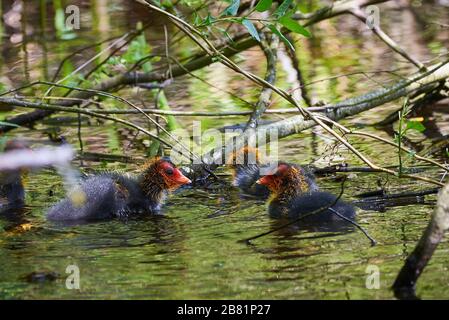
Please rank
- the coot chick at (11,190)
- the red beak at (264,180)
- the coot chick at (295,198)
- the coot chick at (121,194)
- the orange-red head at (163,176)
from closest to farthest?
the coot chick at (295,198), the coot chick at (121,194), the red beak at (264,180), the coot chick at (11,190), the orange-red head at (163,176)

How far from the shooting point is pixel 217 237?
555cm

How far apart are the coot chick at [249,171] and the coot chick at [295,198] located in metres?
0.22

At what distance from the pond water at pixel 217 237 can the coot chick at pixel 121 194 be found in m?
0.12

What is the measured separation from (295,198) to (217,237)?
0.93 meters

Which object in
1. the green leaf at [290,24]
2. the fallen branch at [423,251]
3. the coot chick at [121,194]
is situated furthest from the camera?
the coot chick at [121,194]

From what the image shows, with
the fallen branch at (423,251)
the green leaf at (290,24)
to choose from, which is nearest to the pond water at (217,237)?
the fallen branch at (423,251)

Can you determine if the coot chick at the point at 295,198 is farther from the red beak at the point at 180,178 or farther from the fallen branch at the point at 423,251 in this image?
the fallen branch at the point at 423,251

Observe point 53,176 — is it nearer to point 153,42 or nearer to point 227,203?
point 227,203

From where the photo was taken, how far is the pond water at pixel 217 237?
15.1 feet

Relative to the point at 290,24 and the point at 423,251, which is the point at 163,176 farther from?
the point at 423,251

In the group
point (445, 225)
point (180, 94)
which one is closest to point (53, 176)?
point (180, 94)

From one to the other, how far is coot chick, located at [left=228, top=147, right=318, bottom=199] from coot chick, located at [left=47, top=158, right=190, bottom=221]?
442 mm

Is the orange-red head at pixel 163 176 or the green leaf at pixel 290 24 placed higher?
the green leaf at pixel 290 24

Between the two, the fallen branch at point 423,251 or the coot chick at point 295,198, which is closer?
the fallen branch at point 423,251
